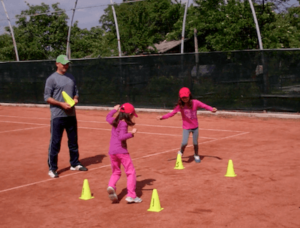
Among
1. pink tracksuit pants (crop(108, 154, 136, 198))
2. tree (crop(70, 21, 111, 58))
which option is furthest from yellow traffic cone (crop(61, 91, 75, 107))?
tree (crop(70, 21, 111, 58))

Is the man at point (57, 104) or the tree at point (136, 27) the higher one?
the tree at point (136, 27)

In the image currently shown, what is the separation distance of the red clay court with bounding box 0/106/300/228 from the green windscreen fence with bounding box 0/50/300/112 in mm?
2606

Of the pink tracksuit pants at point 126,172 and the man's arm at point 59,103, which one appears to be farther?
the man's arm at point 59,103

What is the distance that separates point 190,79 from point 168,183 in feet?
34.6

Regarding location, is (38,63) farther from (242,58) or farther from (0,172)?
(0,172)

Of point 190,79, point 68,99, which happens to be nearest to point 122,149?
point 68,99

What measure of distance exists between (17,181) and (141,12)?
111 feet

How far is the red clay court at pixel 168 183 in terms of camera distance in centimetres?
531

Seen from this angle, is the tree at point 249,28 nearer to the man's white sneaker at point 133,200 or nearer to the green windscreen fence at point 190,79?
the green windscreen fence at point 190,79

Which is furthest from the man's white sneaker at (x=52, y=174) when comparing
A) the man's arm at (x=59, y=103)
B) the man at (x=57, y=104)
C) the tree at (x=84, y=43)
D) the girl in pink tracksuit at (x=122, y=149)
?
Result: the tree at (x=84, y=43)

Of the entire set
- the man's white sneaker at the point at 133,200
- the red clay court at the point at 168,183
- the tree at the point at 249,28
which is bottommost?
the red clay court at the point at 168,183

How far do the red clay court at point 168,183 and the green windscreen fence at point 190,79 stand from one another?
8.55 ft

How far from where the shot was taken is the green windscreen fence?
15.1 meters

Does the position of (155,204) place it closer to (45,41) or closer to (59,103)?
(59,103)
